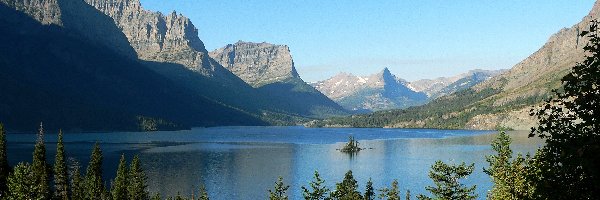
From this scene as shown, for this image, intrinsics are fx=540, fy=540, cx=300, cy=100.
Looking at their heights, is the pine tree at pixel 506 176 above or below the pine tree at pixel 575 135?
below

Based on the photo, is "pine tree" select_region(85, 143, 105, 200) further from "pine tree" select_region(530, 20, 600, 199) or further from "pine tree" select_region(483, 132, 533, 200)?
"pine tree" select_region(530, 20, 600, 199)

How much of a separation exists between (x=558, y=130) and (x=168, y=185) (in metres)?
173

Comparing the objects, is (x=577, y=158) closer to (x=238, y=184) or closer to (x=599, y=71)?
(x=599, y=71)

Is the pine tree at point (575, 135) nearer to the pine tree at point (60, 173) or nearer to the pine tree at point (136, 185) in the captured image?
the pine tree at point (136, 185)

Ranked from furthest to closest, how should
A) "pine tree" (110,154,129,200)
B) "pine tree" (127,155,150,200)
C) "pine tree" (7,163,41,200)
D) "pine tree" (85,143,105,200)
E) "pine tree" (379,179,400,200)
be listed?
"pine tree" (127,155,150,200), "pine tree" (379,179,400,200), "pine tree" (110,154,129,200), "pine tree" (85,143,105,200), "pine tree" (7,163,41,200)

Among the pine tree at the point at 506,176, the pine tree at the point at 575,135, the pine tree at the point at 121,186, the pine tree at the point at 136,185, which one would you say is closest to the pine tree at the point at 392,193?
the pine tree at the point at 136,185

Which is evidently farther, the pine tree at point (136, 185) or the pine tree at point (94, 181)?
the pine tree at point (136, 185)

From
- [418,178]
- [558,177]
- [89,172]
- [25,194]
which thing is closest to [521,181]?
[558,177]

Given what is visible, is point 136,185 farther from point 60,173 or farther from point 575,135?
point 575,135

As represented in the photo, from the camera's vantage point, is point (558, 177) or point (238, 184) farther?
point (238, 184)

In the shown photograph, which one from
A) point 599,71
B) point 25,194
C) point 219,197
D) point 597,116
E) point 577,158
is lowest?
point 219,197

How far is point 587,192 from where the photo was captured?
1811cm

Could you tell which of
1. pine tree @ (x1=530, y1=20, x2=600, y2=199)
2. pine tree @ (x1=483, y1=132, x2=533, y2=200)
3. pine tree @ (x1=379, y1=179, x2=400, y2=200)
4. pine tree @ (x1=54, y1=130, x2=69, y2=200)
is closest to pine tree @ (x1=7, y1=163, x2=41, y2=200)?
pine tree @ (x1=54, y1=130, x2=69, y2=200)

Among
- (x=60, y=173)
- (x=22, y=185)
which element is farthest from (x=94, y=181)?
(x=22, y=185)
